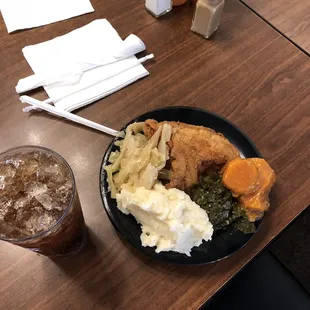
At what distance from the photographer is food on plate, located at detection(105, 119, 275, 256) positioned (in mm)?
790

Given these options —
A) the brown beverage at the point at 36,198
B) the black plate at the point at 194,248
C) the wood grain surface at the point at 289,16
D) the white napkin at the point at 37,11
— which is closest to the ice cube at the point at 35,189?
the brown beverage at the point at 36,198

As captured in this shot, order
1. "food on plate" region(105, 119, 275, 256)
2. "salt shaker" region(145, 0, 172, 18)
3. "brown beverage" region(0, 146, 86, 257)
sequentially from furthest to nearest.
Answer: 1. "salt shaker" region(145, 0, 172, 18)
2. "food on plate" region(105, 119, 275, 256)
3. "brown beverage" region(0, 146, 86, 257)

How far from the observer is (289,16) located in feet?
4.30

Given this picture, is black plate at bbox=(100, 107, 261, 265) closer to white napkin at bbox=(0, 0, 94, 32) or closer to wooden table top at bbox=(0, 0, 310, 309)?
wooden table top at bbox=(0, 0, 310, 309)

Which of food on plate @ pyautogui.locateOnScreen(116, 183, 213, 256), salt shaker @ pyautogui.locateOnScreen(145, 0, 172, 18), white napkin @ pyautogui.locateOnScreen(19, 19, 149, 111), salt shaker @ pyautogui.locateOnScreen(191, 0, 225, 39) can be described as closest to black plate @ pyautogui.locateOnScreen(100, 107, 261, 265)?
food on plate @ pyautogui.locateOnScreen(116, 183, 213, 256)

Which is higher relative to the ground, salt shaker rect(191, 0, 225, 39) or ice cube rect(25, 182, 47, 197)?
salt shaker rect(191, 0, 225, 39)

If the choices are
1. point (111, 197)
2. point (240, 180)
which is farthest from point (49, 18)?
point (240, 180)

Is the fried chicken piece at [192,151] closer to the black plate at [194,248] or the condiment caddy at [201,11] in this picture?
the black plate at [194,248]

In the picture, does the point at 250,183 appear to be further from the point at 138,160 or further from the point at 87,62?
the point at 87,62

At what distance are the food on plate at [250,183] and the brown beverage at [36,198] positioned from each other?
383mm

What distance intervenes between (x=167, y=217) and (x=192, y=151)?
22cm

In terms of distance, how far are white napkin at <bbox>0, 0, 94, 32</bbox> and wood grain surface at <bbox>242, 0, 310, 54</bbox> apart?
2.12ft

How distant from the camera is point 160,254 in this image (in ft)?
2.59

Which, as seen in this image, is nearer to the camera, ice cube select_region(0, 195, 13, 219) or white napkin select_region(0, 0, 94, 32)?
ice cube select_region(0, 195, 13, 219)
